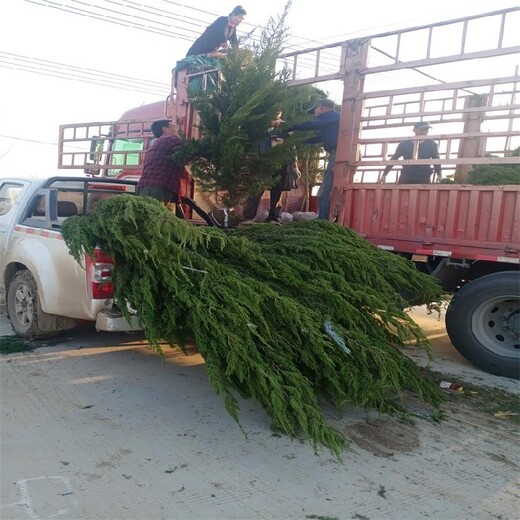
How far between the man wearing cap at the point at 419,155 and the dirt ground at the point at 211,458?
2.65m

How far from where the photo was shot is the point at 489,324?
5250mm

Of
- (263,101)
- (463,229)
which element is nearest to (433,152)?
(463,229)

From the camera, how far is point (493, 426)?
3.94 meters

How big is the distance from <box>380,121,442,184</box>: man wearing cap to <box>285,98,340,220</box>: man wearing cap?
2.23ft

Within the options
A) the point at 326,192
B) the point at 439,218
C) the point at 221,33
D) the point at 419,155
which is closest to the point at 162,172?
the point at 326,192

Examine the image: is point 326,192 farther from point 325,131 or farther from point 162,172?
point 162,172

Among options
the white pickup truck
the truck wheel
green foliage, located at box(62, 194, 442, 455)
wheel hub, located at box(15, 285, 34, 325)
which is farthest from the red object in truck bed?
wheel hub, located at box(15, 285, 34, 325)

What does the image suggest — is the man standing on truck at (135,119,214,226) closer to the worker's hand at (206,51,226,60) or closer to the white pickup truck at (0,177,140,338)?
the white pickup truck at (0,177,140,338)

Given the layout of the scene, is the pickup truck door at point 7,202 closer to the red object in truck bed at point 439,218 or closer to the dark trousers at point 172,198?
the dark trousers at point 172,198

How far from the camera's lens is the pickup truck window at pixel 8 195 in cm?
600

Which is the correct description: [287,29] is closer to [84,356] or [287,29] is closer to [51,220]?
[51,220]

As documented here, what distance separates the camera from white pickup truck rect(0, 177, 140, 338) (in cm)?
447

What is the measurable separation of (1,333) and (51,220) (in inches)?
58.7

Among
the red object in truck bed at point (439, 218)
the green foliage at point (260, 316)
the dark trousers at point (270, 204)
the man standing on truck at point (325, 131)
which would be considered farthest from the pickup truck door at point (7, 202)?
the red object in truck bed at point (439, 218)
